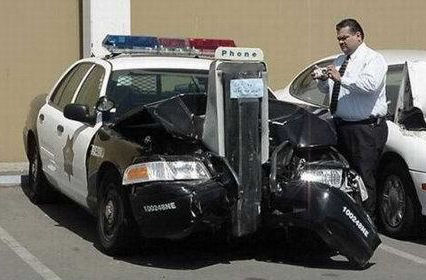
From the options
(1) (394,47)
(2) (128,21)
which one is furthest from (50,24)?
(1) (394,47)

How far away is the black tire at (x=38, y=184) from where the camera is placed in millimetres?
8750

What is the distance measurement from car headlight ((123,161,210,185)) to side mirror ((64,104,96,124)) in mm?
1054

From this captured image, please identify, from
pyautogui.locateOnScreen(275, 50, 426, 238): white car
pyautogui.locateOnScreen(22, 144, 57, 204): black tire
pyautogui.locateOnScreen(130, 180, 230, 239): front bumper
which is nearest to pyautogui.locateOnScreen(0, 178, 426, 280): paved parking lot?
pyautogui.locateOnScreen(275, 50, 426, 238): white car

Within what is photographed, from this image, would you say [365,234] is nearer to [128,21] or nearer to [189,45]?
[189,45]

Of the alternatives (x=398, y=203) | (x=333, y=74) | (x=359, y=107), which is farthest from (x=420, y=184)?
(x=333, y=74)

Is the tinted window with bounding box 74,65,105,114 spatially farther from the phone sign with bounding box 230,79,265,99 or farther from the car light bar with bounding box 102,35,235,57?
the phone sign with bounding box 230,79,265,99

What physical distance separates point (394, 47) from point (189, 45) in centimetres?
527

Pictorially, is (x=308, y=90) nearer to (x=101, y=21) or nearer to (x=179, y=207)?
(x=101, y=21)

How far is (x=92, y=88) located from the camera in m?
7.72

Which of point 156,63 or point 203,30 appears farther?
point 203,30

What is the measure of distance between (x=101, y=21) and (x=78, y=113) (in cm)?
417

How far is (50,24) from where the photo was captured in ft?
36.6

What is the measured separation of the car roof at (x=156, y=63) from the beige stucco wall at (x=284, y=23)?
3755 millimetres

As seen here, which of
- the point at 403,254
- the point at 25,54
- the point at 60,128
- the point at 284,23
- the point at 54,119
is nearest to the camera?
the point at 403,254
